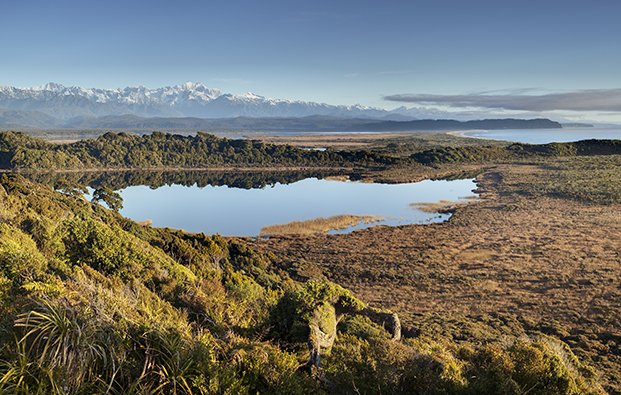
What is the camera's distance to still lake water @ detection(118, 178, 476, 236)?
51.4 m

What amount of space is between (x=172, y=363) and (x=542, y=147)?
135370 millimetres

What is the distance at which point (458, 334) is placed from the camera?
745 inches

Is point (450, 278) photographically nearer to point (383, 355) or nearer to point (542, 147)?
point (383, 355)

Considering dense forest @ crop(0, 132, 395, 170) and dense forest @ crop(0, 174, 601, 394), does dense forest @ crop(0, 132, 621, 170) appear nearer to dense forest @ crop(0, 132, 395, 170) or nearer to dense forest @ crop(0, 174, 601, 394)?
dense forest @ crop(0, 132, 395, 170)

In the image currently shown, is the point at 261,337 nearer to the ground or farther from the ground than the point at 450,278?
farther from the ground

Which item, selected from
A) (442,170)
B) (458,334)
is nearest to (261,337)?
(458,334)

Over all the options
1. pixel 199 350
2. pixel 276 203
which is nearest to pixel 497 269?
pixel 199 350

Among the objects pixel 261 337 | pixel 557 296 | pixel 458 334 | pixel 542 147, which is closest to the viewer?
pixel 261 337

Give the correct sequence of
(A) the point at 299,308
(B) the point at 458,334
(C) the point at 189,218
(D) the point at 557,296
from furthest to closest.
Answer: (C) the point at 189,218
(D) the point at 557,296
(B) the point at 458,334
(A) the point at 299,308

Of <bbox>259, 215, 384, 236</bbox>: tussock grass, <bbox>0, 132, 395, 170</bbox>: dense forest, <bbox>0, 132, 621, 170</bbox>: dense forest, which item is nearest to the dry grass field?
<bbox>259, 215, 384, 236</bbox>: tussock grass

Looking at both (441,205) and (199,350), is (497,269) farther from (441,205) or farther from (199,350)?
(199,350)

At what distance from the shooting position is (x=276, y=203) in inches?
2470

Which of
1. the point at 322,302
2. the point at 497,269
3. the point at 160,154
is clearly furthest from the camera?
the point at 160,154

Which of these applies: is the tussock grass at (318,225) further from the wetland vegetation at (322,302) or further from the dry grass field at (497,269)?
the dry grass field at (497,269)
